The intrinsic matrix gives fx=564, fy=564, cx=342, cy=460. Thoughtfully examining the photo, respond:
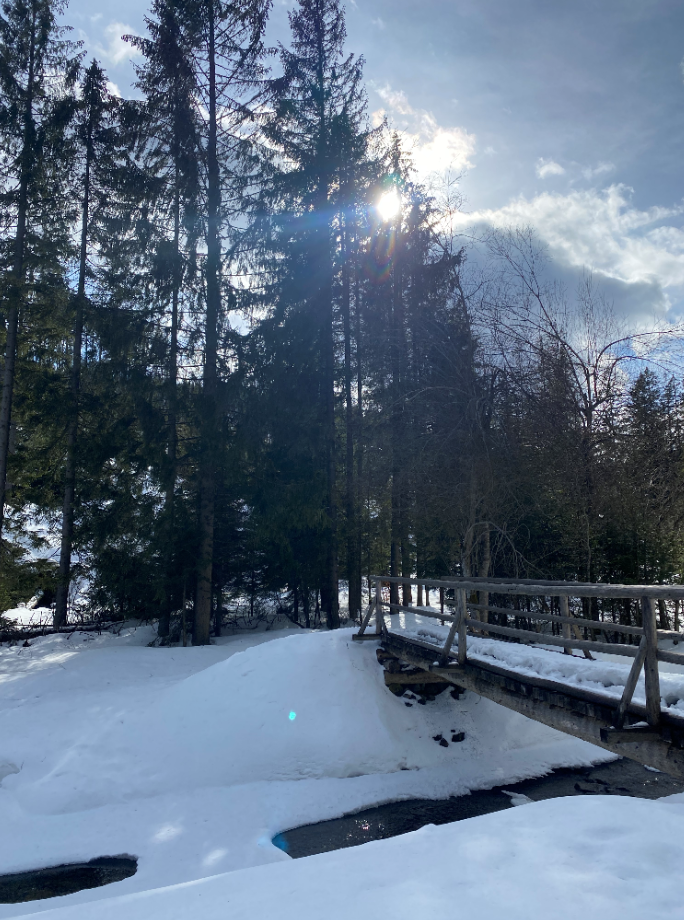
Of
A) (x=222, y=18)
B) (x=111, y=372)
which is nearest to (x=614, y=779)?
(x=111, y=372)

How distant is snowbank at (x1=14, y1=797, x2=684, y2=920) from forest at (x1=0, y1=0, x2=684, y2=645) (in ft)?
31.1

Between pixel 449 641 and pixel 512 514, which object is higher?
pixel 512 514

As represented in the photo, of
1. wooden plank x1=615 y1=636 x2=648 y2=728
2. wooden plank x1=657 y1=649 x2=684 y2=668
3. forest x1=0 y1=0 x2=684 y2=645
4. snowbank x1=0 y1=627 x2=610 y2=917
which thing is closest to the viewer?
wooden plank x1=657 y1=649 x2=684 y2=668

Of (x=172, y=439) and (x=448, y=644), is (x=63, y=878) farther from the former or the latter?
(x=172, y=439)

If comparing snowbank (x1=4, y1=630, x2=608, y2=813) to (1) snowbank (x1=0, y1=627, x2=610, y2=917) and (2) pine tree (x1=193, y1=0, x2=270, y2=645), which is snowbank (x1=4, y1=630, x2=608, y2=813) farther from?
(2) pine tree (x1=193, y1=0, x2=270, y2=645)

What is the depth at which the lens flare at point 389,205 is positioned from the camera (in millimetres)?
18161

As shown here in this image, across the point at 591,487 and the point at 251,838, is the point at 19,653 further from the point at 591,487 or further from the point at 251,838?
the point at 591,487

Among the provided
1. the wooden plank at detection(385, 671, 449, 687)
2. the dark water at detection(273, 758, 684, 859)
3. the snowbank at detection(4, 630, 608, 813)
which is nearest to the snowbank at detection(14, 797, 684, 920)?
the dark water at detection(273, 758, 684, 859)

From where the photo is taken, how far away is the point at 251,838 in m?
6.91

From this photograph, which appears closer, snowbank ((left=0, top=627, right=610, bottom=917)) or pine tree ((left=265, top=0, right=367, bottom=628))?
snowbank ((left=0, top=627, right=610, bottom=917))

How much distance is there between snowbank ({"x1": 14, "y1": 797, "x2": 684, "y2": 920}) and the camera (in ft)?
8.82

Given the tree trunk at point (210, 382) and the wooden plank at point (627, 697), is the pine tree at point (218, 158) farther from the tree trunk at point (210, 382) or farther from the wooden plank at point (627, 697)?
the wooden plank at point (627, 697)

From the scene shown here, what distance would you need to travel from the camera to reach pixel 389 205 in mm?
18562

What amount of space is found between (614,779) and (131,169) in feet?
59.4
